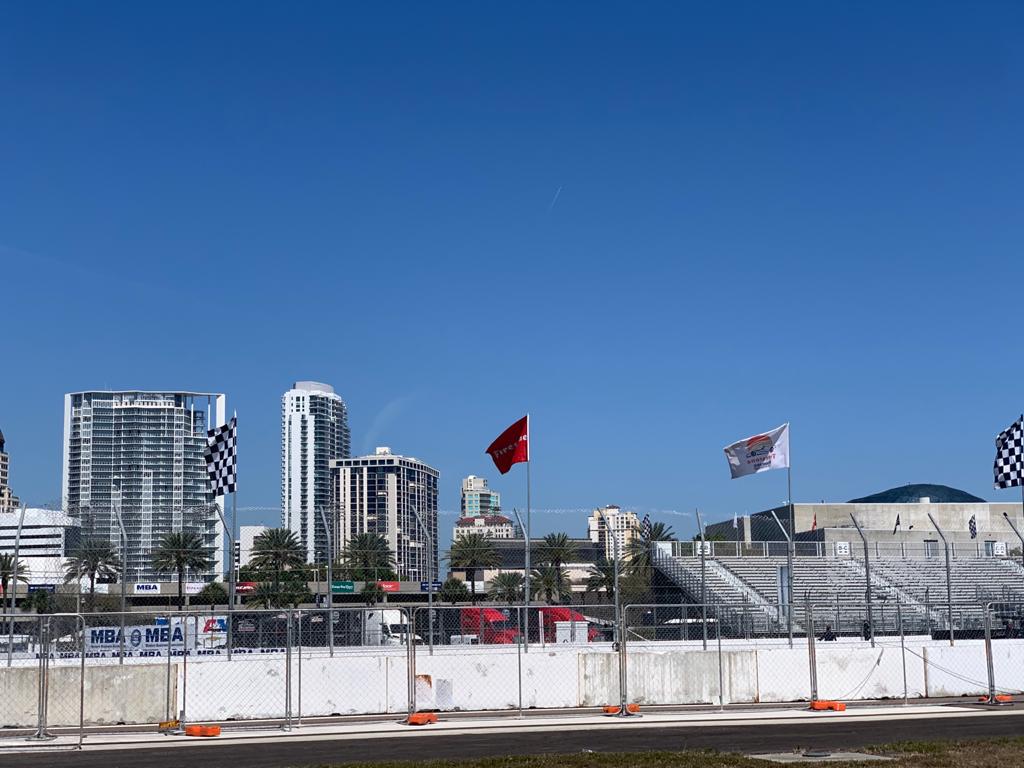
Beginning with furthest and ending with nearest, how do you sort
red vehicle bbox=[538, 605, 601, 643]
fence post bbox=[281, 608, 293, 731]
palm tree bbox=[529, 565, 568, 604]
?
palm tree bbox=[529, 565, 568, 604]
red vehicle bbox=[538, 605, 601, 643]
fence post bbox=[281, 608, 293, 731]

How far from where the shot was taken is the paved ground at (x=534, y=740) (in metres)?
17.7

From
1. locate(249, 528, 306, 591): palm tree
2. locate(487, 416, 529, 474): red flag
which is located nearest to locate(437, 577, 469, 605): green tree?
locate(249, 528, 306, 591): palm tree

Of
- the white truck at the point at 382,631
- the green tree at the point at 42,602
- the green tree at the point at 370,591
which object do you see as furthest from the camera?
the green tree at the point at 370,591

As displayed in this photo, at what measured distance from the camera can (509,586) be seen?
4803 centimetres

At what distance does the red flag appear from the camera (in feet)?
109

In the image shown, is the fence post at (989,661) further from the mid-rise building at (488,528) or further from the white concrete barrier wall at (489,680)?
the mid-rise building at (488,528)

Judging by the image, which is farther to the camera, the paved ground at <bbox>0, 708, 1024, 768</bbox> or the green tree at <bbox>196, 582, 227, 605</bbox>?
the green tree at <bbox>196, 582, 227, 605</bbox>

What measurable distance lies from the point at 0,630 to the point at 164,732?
8.56 meters

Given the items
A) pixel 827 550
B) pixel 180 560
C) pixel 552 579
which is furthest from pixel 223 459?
pixel 827 550

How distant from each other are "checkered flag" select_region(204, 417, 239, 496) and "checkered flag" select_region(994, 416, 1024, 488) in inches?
923

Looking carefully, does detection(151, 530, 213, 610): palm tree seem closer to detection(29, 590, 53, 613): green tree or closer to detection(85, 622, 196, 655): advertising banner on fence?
detection(85, 622, 196, 655): advertising banner on fence

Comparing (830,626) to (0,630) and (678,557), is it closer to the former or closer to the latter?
(678,557)

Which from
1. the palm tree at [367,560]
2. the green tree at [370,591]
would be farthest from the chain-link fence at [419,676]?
the green tree at [370,591]

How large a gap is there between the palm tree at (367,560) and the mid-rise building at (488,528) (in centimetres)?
297
